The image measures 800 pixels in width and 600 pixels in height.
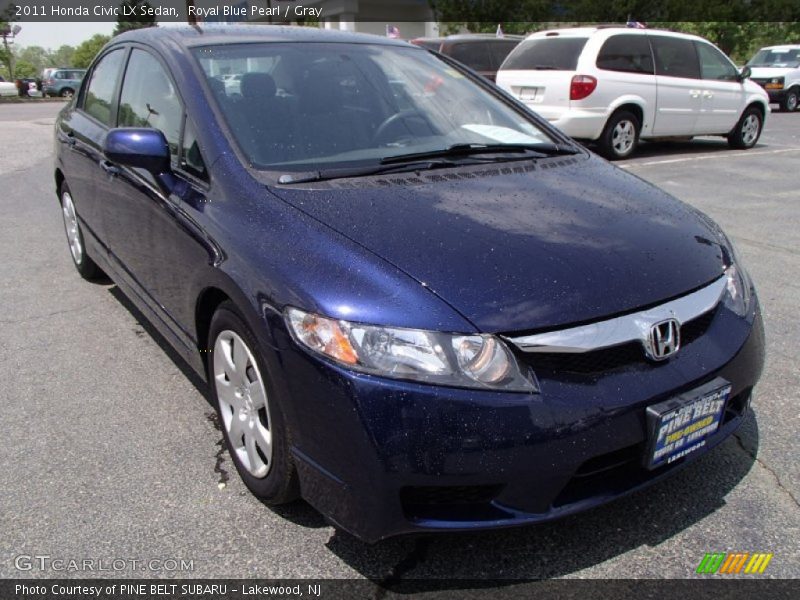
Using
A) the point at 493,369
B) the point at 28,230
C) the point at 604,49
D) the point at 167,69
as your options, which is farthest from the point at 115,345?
the point at 604,49

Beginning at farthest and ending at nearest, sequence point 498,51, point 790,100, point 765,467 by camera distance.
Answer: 1. point 790,100
2. point 498,51
3. point 765,467

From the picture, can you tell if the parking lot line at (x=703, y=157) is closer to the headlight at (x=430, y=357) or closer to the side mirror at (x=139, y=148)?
the side mirror at (x=139, y=148)

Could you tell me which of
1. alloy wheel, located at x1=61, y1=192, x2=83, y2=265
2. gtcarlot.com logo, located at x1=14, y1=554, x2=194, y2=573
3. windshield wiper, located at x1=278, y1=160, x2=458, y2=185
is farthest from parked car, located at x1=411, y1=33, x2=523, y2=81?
gtcarlot.com logo, located at x1=14, y1=554, x2=194, y2=573

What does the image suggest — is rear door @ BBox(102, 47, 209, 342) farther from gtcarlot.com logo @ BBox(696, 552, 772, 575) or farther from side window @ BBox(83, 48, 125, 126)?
gtcarlot.com logo @ BBox(696, 552, 772, 575)

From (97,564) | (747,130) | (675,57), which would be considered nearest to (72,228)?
(97,564)

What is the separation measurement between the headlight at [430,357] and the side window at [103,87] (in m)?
2.69

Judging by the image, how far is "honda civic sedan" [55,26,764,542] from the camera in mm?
1921

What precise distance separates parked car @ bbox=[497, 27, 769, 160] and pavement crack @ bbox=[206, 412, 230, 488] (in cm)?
764

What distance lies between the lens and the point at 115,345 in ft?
12.9

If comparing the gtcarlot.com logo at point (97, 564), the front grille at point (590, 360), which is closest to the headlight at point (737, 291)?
the front grille at point (590, 360)

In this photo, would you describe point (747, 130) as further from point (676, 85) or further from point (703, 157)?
point (676, 85)

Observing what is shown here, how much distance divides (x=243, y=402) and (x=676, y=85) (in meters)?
9.60

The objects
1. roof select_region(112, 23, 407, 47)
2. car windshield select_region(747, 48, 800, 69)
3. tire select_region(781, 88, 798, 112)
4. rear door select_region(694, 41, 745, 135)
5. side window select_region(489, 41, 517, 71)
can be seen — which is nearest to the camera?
roof select_region(112, 23, 407, 47)

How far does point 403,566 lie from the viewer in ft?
7.23
